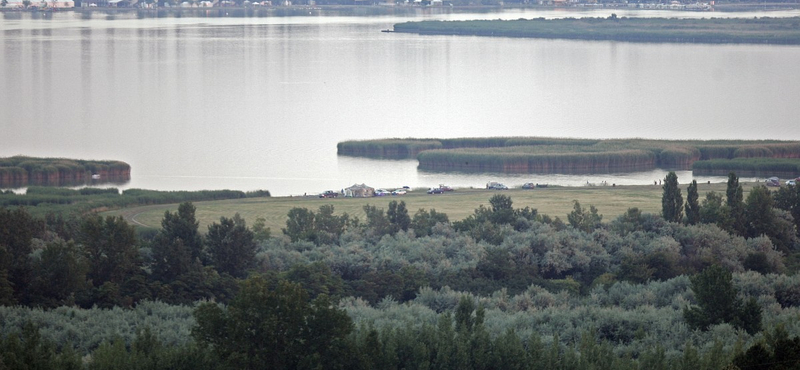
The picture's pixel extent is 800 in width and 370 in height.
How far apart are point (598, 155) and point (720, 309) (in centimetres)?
3979

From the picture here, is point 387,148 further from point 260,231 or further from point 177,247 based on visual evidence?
point 177,247

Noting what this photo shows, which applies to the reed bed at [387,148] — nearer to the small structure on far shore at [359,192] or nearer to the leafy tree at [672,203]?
the small structure on far shore at [359,192]

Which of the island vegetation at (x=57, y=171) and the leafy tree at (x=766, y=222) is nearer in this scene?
the leafy tree at (x=766, y=222)

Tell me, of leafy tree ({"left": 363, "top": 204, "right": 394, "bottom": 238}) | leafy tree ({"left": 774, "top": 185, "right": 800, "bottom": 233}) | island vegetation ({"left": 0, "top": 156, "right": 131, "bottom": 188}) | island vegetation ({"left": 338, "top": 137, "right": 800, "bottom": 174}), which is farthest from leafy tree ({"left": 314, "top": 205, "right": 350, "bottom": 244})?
island vegetation ({"left": 338, "top": 137, "right": 800, "bottom": 174})

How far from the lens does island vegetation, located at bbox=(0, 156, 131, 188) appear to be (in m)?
64.4

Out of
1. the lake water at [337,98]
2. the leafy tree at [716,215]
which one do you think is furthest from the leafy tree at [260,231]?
the leafy tree at [716,215]

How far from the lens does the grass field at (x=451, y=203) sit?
5309cm

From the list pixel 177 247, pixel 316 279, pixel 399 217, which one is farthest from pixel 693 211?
pixel 177 247

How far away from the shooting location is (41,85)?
110062mm

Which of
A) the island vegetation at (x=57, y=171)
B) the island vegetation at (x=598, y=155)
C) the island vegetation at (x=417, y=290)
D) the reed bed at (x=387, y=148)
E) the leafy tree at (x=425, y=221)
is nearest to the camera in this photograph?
the island vegetation at (x=417, y=290)

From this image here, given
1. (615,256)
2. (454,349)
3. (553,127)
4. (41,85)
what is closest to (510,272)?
(615,256)

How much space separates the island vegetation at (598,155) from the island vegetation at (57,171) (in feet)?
51.9

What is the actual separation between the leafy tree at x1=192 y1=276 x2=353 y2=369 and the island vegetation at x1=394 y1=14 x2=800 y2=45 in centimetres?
13645

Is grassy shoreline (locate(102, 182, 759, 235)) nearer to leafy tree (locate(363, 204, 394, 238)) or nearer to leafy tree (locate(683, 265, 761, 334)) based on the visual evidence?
leafy tree (locate(363, 204, 394, 238))
